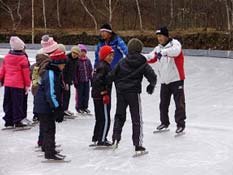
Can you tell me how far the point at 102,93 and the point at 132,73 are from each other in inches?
18.7

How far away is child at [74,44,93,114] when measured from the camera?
8.23m

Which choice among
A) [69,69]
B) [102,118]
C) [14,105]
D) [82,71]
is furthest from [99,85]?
[82,71]

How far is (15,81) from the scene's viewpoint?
7109 mm

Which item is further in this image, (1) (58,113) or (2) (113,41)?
(2) (113,41)

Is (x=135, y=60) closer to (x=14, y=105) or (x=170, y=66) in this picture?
(x=170, y=66)

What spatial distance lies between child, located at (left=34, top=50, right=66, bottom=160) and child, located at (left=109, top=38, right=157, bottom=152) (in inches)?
26.6

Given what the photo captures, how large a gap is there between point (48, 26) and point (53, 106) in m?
31.2

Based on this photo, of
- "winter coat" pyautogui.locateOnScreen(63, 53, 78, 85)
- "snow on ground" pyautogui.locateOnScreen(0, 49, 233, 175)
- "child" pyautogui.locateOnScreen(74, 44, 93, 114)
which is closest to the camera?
"snow on ground" pyautogui.locateOnScreen(0, 49, 233, 175)

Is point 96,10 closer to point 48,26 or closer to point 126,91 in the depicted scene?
point 48,26

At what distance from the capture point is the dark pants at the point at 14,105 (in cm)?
720

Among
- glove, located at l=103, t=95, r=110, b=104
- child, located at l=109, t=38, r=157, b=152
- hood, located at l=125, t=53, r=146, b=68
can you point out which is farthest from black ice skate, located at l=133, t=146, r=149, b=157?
hood, located at l=125, t=53, r=146, b=68

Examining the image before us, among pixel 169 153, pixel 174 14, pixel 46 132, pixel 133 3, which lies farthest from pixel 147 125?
pixel 133 3

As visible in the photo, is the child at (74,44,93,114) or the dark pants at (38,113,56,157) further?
the child at (74,44,93,114)

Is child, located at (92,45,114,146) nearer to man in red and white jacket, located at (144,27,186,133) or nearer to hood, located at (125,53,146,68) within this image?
hood, located at (125,53,146,68)
